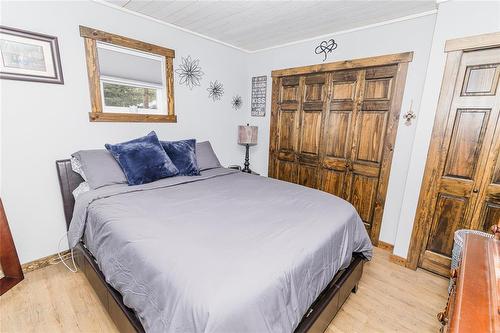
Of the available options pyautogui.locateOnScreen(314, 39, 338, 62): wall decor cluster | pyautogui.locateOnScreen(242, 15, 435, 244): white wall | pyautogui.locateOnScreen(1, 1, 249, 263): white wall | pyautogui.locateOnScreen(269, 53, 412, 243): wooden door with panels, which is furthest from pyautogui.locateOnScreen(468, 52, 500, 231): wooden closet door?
pyautogui.locateOnScreen(1, 1, 249, 263): white wall

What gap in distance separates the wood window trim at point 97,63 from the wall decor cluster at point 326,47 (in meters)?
1.78

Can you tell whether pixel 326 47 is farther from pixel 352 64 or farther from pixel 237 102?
pixel 237 102

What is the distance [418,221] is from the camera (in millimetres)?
2186

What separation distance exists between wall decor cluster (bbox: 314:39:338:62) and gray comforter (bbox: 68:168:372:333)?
1.83 meters

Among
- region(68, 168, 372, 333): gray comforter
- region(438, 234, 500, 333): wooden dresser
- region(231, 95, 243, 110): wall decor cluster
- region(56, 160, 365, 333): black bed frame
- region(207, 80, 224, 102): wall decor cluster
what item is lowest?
region(56, 160, 365, 333): black bed frame

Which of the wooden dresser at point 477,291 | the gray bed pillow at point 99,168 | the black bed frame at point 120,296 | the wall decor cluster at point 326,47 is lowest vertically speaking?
the black bed frame at point 120,296

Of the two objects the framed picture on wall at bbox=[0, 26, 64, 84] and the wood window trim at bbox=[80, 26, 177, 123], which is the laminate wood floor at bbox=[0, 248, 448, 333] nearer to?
the wood window trim at bbox=[80, 26, 177, 123]

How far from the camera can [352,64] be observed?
8.46 feet

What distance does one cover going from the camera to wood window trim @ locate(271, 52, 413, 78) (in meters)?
2.30

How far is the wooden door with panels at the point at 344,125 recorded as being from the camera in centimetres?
247

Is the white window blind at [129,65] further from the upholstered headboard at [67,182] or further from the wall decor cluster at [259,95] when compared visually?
the wall decor cluster at [259,95]

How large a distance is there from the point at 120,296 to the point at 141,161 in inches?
45.1

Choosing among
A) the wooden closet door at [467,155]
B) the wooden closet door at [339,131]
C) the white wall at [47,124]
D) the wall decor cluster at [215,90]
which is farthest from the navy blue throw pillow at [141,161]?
the wooden closet door at [467,155]

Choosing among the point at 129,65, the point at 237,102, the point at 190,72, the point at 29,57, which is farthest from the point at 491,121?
the point at 29,57
